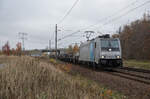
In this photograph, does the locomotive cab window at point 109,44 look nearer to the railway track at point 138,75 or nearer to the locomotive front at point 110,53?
the locomotive front at point 110,53

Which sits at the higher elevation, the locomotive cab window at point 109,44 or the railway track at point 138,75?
the locomotive cab window at point 109,44

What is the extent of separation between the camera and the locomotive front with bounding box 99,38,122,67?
554 inches

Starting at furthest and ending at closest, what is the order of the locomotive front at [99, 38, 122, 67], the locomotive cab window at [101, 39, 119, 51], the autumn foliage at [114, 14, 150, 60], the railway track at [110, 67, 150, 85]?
the autumn foliage at [114, 14, 150, 60] < the locomotive cab window at [101, 39, 119, 51] < the locomotive front at [99, 38, 122, 67] < the railway track at [110, 67, 150, 85]

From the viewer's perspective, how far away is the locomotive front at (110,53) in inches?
554

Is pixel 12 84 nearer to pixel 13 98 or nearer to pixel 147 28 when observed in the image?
pixel 13 98

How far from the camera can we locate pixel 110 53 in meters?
14.3

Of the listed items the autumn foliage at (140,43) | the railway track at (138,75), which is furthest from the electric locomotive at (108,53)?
the autumn foliage at (140,43)

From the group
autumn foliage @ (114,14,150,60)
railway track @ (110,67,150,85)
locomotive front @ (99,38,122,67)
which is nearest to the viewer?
railway track @ (110,67,150,85)

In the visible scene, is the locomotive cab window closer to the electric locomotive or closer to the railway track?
the electric locomotive

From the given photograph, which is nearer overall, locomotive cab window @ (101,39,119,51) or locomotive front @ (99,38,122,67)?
locomotive front @ (99,38,122,67)

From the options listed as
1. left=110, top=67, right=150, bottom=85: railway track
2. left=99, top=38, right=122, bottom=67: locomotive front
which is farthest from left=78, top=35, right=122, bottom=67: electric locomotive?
left=110, top=67, right=150, bottom=85: railway track

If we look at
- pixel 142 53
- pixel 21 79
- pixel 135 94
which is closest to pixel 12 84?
pixel 21 79

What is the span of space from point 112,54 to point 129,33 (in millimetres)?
39889

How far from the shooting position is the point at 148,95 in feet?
19.9
